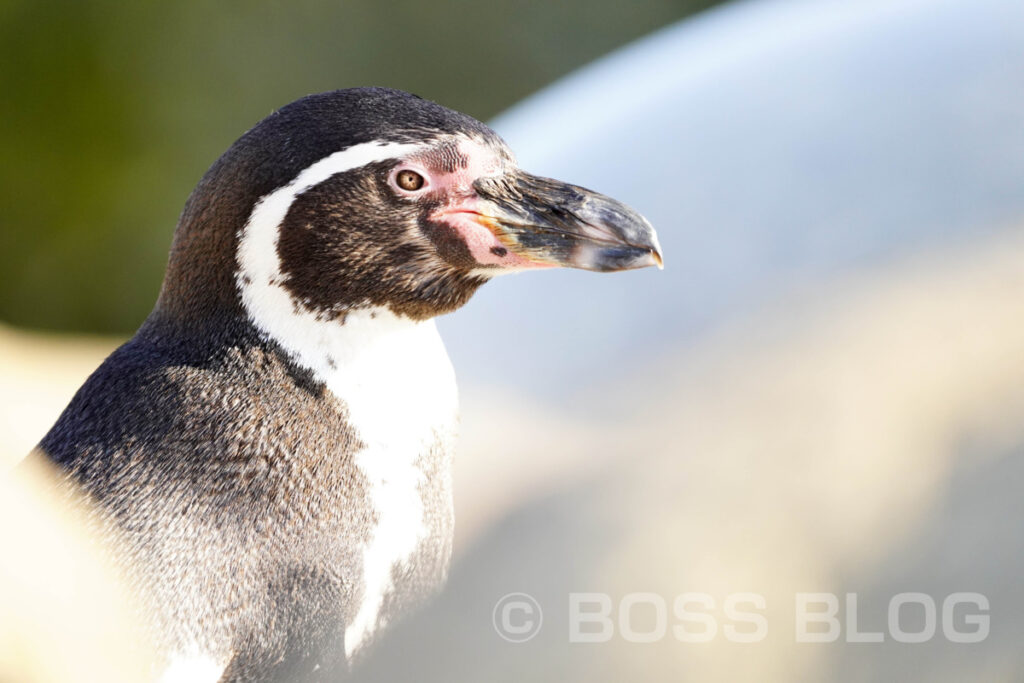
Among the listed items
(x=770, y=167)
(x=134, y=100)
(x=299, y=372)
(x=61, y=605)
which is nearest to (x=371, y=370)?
(x=299, y=372)

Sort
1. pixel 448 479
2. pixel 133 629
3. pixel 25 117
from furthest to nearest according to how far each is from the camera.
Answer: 1. pixel 25 117
2. pixel 448 479
3. pixel 133 629

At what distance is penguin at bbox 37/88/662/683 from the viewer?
0.44m

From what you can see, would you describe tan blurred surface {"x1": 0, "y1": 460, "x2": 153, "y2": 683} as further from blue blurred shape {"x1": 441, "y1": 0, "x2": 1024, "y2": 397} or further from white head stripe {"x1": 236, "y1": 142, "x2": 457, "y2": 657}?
blue blurred shape {"x1": 441, "y1": 0, "x2": 1024, "y2": 397}

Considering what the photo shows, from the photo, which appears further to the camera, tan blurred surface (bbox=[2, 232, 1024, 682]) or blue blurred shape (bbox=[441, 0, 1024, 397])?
blue blurred shape (bbox=[441, 0, 1024, 397])

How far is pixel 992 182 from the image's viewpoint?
1.83 ft

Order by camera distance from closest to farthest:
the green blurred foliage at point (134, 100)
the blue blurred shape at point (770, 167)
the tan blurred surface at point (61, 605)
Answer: the tan blurred surface at point (61, 605) < the blue blurred shape at point (770, 167) < the green blurred foliage at point (134, 100)

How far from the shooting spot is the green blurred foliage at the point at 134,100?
1.36 meters

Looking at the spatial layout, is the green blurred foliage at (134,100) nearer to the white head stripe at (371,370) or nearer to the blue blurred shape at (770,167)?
the blue blurred shape at (770,167)

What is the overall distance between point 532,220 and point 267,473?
0.47ft

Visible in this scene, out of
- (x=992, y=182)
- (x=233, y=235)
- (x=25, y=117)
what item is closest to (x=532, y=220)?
(x=233, y=235)

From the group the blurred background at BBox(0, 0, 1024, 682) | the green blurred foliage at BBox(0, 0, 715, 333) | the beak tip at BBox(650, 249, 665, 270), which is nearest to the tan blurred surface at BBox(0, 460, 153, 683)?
the blurred background at BBox(0, 0, 1024, 682)

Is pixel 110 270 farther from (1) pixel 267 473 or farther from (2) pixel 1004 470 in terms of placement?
(2) pixel 1004 470

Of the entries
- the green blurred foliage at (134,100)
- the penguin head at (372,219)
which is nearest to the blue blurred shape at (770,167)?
the penguin head at (372,219)

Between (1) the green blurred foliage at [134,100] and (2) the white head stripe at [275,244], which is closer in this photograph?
(2) the white head stripe at [275,244]
